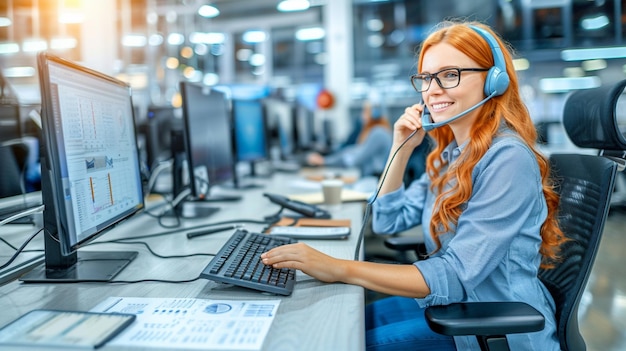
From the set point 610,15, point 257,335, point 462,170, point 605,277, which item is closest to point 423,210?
point 462,170

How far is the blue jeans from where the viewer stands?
1016 millimetres

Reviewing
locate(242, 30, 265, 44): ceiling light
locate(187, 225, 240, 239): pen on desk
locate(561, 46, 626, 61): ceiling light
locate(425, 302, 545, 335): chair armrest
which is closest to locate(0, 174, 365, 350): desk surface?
locate(187, 225, 240, 239): pen on desk

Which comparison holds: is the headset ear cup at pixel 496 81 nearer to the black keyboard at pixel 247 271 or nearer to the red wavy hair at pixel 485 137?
the red wavy hair at pixel 485 137

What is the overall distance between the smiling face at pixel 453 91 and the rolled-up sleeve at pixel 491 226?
164 mm

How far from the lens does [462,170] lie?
1.04 m

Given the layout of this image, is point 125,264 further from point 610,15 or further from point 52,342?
point 610,15

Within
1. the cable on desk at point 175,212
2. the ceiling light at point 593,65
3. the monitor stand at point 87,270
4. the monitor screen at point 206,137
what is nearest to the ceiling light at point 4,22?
the monitor screen at point 206,137

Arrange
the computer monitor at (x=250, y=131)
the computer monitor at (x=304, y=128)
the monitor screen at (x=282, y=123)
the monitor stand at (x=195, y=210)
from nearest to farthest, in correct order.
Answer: the monitor stand at (x=195, y=210) → the computer monitor at (x=250, y=131) → the monitor screen at (x=282, y=123) → the computer monitor at (x=304, y=128)

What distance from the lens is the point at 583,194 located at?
1.05 metres

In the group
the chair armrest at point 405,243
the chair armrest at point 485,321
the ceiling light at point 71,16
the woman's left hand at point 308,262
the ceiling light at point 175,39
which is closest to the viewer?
the chair armrest at point 485,321

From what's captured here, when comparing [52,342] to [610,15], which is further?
[610,15]

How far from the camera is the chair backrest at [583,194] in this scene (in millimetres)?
973

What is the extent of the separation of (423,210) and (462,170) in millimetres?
378

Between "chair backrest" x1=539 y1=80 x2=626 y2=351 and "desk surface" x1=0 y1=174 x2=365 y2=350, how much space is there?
0.52m
